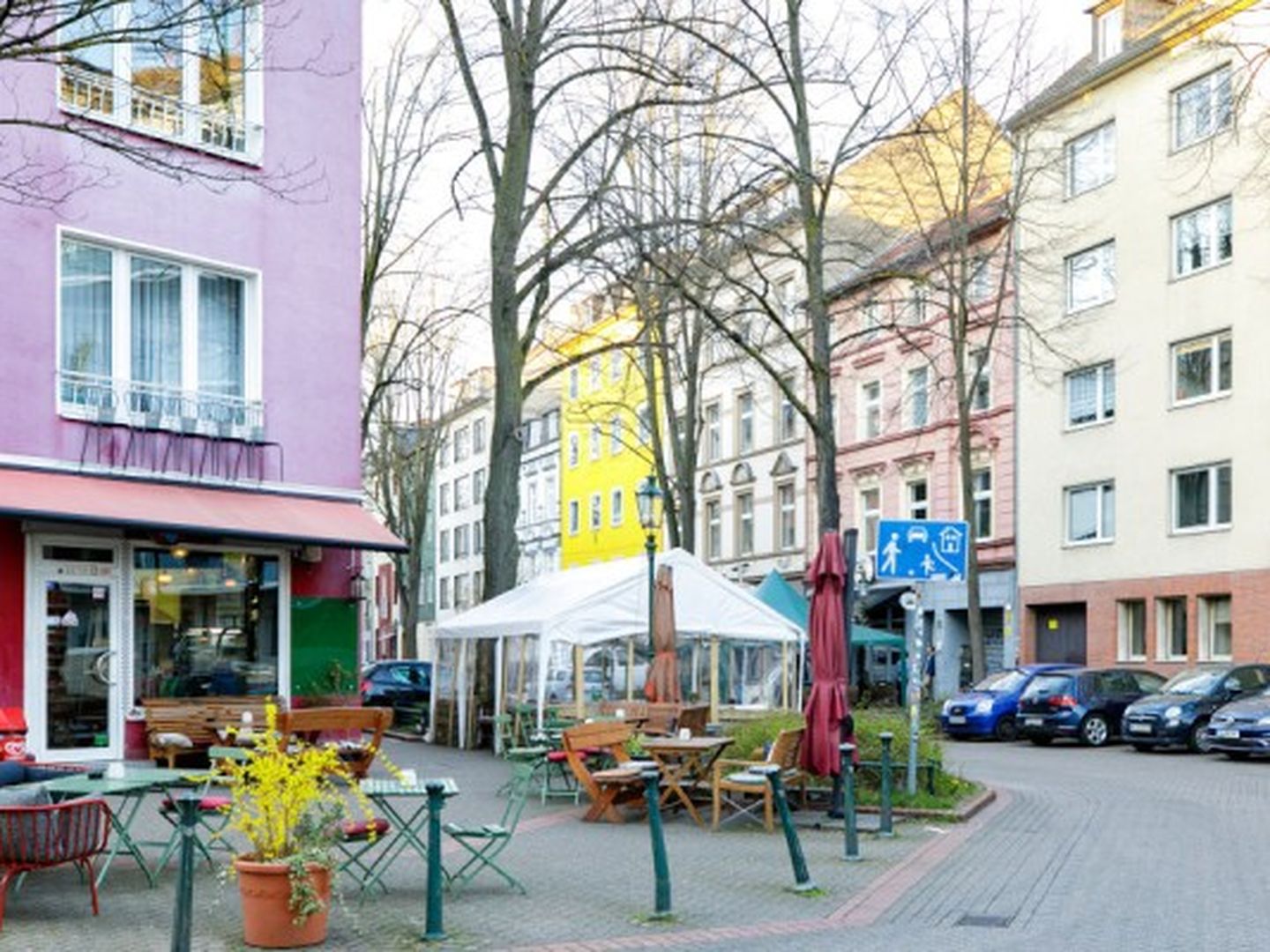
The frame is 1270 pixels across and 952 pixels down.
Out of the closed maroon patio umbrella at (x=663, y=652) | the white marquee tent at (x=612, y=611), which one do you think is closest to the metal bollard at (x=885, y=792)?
the closed maroon patio umbrella at (x=663, y=652)

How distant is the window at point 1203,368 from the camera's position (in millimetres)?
33719

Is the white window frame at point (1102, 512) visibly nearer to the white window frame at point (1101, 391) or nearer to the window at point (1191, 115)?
the white window frame at point (1101, 391)

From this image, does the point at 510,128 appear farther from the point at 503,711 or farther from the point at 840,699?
the point at 840,699

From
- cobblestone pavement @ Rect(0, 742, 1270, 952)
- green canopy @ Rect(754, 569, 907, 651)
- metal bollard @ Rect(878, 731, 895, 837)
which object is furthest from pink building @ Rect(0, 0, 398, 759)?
green canopy @ Rect(754, 569, 907, 651)

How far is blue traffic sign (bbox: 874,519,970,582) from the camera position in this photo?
15438 mm

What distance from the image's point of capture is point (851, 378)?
156ft

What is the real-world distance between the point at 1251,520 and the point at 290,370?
67.3 ft

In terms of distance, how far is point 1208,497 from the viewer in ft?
112

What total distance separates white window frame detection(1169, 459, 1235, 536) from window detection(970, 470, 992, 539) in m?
6.58

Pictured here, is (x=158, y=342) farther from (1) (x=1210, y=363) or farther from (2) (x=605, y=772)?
(1) (x=1210, y=363)

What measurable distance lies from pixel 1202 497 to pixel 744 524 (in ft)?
66.8

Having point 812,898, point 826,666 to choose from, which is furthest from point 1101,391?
point 812,898

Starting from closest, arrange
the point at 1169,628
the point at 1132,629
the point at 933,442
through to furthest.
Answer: the point at 1169,628 → the point at 1132,629 → the point at 933,442

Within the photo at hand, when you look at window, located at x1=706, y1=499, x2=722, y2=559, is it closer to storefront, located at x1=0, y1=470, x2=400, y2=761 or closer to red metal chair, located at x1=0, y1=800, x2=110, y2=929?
storefront, located at x1=0, y1=470, x2=400, y2=761
